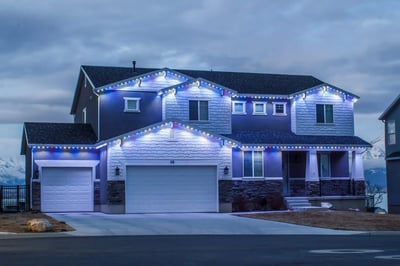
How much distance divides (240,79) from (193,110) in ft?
18.8

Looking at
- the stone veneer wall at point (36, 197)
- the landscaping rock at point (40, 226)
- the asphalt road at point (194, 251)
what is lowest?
the asphalt road at point (194, 251)

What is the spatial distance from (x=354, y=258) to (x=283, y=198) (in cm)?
2291

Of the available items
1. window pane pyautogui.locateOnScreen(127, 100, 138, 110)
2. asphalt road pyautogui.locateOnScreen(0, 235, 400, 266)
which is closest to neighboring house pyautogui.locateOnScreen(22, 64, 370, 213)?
window pane pyautogui.locateOnScreen(127, 100, 138, 110)

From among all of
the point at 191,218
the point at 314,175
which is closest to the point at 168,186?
the point at 191,218

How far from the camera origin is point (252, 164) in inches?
1507

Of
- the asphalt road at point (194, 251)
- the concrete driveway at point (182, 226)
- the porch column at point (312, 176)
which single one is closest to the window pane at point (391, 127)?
the porch column at point (312, 176)

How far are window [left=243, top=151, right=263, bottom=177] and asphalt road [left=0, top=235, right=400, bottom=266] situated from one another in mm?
15671

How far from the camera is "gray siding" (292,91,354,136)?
41781 mm

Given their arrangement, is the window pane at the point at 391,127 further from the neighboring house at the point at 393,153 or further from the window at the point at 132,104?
the window at the point at 132,104

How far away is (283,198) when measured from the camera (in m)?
38.1

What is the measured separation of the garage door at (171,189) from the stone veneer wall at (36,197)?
4.96 m

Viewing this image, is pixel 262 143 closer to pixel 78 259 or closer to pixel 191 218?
pixel 191 218

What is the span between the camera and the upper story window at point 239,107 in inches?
1615

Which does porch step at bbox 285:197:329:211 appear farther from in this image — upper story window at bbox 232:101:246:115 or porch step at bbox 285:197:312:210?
upper story window at bbox 232:101:246:115
